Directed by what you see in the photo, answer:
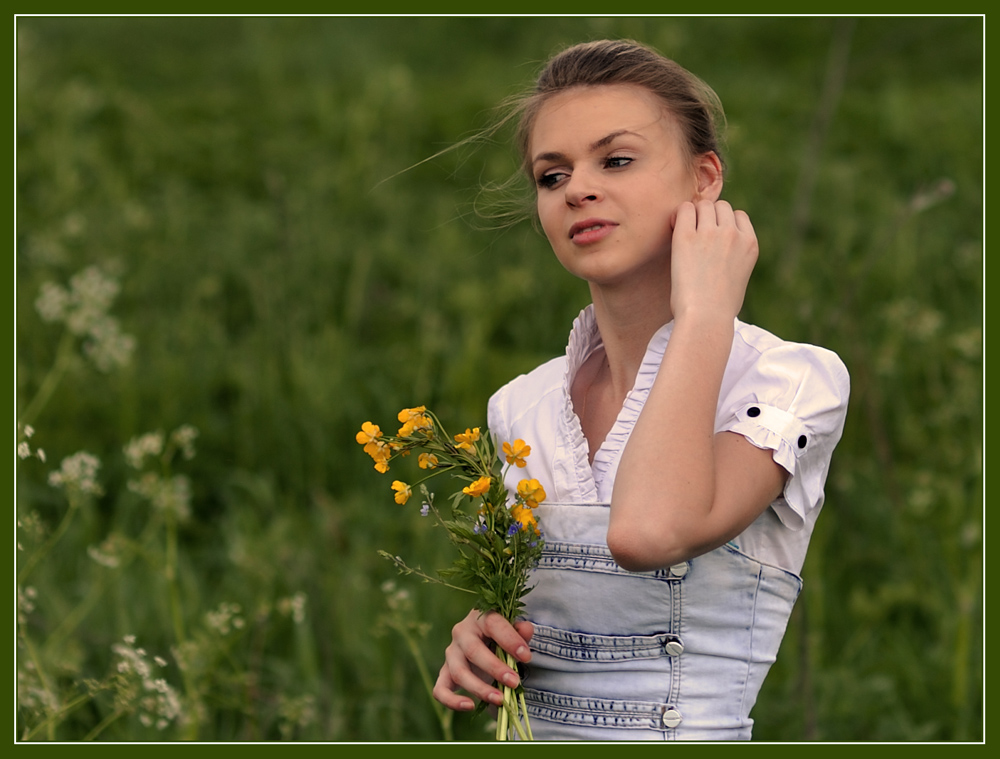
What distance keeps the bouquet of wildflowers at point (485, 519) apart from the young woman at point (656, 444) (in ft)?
0.19

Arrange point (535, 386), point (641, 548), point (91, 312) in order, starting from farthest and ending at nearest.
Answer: point (91, 312) < point (535, 386) < point (641, 548)

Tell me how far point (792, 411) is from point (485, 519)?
0.50 metres

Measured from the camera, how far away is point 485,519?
1616 millimetres

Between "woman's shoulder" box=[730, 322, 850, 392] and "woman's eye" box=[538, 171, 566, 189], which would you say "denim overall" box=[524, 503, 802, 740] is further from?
"woman's eye" box=[538, 171, 566, 189]

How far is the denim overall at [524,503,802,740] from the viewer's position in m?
1.68

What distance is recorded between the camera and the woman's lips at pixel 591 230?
173 centimetres

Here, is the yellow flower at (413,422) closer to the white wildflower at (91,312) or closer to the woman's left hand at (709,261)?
the woman's left hand at (709,261)

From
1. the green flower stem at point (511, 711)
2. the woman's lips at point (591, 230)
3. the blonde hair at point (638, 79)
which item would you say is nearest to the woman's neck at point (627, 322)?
the woman's lips at point (591, 230)

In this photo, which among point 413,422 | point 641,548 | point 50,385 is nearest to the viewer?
point 641,548

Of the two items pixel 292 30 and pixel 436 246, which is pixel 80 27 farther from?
pixel 436 246

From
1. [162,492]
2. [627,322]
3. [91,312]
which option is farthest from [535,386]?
[91,312]

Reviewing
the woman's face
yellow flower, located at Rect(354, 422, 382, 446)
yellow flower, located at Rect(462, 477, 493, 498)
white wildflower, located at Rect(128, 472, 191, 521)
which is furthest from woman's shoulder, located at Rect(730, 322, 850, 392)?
white wildflower, located at Rect(128, 472, 191, 521)

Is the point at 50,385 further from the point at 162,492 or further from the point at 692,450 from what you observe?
Answer: the point at 692,450

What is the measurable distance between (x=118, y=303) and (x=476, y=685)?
12.9ft
